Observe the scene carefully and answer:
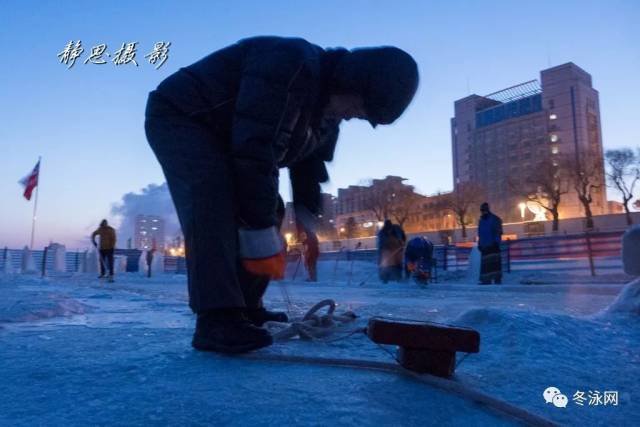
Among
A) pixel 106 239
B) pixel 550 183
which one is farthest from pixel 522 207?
pixel 106 239

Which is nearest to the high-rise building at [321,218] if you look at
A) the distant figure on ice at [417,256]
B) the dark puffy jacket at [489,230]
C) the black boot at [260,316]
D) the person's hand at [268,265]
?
the black boot at [260,316]

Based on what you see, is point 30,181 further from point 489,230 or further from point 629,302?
point 629,302

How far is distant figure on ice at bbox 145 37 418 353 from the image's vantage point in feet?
5.33

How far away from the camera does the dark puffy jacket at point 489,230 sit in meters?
10.1

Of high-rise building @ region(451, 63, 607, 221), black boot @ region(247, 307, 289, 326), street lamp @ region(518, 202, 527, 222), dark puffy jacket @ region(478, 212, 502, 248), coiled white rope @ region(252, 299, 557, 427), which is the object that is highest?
high-rise building @ region(451, 63, 607, 221)

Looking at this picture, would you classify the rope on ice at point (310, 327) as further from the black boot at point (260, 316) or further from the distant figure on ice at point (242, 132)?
the distant figure on ice at point (242, 132)

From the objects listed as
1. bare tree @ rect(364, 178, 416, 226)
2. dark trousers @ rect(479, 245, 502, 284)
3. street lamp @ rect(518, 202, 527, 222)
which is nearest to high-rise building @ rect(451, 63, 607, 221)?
street lamp @ rect(518, 202, 527, 222)

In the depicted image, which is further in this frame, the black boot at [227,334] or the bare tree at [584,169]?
the bare tree at [584,169]

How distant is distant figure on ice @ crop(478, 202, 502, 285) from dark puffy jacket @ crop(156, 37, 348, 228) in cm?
871

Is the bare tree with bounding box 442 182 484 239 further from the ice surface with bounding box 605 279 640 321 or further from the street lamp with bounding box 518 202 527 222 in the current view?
the ice surface with bounding box 605 279 640 321

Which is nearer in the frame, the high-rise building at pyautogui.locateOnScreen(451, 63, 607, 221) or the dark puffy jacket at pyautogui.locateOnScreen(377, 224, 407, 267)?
the dark puffy jacket at pyautogui.locateOnScreen(377, 224, 407, 267)

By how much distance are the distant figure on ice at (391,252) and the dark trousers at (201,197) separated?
11.0 metres

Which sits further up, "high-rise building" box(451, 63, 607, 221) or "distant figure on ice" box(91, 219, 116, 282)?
"high-rise building" box(451, 63, 607, 221)

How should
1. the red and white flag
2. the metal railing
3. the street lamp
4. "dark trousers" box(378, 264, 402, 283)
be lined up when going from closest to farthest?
the metal railing < "dark trousers" box(378, 264, 402, 283) < the red and white flag < the street lamp
